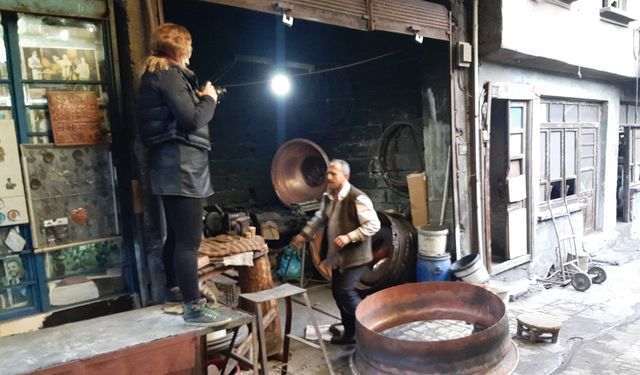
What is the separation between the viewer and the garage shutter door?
415 centimetres

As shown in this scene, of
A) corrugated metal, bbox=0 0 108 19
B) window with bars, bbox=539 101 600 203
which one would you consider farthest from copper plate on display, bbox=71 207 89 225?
window with bars, bbox=539 101 600 203

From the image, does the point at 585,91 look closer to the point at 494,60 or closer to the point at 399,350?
the point at 494,60

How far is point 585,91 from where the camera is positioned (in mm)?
9266

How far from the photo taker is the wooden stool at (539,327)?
17.3ft

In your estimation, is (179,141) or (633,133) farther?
(633,133)

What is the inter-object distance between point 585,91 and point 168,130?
363 inches

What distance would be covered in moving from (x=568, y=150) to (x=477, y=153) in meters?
3.65

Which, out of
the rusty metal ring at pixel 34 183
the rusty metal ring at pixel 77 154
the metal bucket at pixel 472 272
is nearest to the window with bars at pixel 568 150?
the metal bucket at pixel 472 272

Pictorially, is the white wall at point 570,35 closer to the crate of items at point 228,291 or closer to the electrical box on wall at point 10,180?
the crate of items at point 228,291

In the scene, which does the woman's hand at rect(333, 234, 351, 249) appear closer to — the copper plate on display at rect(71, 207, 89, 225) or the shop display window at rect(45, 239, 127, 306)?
the shop display window at rect(45, 239, 127, 306)

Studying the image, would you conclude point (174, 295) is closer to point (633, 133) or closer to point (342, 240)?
point (342, 240)

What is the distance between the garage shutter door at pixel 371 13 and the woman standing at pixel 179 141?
101cm

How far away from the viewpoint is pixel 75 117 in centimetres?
340

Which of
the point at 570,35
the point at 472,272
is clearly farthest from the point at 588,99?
the point at 472,272
